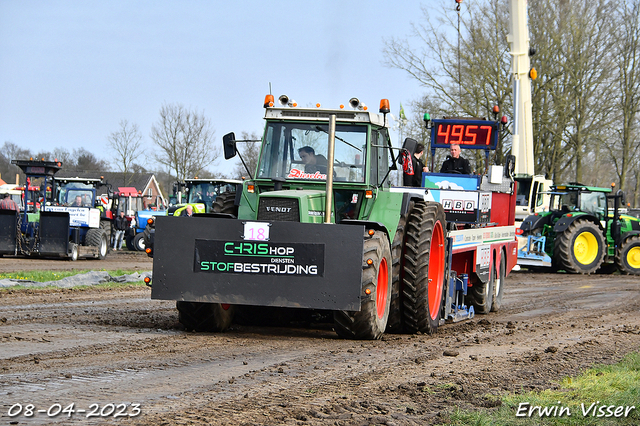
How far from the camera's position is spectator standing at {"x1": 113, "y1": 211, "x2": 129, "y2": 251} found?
30266 mm

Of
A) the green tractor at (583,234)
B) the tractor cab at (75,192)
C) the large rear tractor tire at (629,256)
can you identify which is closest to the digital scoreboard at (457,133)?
the green tractor at (583,234)

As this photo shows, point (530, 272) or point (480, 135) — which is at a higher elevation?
point (480, 135)

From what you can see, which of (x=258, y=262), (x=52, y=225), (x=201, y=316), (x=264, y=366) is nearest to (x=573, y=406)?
(x=264, y=366)

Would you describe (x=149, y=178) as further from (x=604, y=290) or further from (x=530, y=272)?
(x=604, y=290)

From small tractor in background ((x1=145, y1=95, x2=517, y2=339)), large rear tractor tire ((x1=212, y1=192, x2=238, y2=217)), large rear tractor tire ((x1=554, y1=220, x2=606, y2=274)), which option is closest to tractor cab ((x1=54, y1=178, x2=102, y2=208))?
large rear tractor tire ((x1=554, y1=220, x2=606, y2=274))

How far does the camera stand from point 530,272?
22969 mm

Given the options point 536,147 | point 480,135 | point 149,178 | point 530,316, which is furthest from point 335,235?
point 149,178

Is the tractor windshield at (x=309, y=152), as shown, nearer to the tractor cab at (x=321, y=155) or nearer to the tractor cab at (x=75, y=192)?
the tractor cab at (x=321, y=155)

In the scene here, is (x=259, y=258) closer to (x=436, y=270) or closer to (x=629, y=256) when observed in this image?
(x=436, y=270)

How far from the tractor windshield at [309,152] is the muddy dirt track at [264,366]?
5.94ft

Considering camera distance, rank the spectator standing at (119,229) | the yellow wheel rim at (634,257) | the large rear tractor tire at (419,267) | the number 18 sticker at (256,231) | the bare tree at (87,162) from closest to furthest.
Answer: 1. the number 18 sticker at (256,231)
2. the large rear tractor tire at (419,267)
3. the yellow wheel rim at (634,257)
4. the spectator standing at (119,229)
5. the bare tree at (87,162)

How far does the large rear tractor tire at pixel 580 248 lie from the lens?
21.3 metres

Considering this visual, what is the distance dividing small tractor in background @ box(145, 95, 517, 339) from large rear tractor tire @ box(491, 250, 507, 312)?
1.31m

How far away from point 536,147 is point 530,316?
1043 inches
